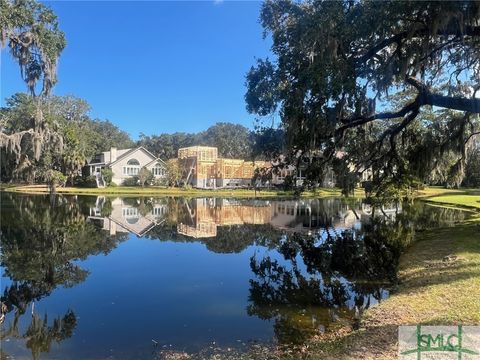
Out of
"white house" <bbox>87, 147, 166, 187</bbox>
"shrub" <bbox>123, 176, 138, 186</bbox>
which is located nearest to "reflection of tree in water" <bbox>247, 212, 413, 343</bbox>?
"shrub" <bbox>123, 176, 138, 186</bbox>

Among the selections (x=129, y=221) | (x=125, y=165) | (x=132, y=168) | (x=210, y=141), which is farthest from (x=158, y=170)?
(x=210, y=141)

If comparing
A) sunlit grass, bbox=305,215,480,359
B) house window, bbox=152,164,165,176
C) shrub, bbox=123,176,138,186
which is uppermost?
house window, bbox=152,164,165,176

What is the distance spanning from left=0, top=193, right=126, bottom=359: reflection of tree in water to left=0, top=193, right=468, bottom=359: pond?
3cm

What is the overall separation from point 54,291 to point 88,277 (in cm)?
129

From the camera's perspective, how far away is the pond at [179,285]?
236 inches

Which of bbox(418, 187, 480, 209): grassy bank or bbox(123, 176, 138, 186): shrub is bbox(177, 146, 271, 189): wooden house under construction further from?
bbox(418, 187, 480, 209): grassy bank

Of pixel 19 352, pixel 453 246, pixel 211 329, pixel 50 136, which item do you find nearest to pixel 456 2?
pixel 453 246

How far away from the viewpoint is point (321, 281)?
9.16 meters

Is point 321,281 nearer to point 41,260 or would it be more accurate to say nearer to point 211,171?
point 41,260

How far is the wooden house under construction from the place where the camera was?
58.6 meters

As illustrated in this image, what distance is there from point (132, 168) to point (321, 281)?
164 feet

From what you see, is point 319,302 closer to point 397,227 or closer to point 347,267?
point 347,267

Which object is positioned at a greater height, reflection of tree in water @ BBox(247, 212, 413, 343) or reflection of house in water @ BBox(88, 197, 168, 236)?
reflection of house in water @ BBox(88, 197, 168, 236)

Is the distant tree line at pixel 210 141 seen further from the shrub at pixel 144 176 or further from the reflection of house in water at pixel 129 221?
the reflection of house in water at pixel 129 221
